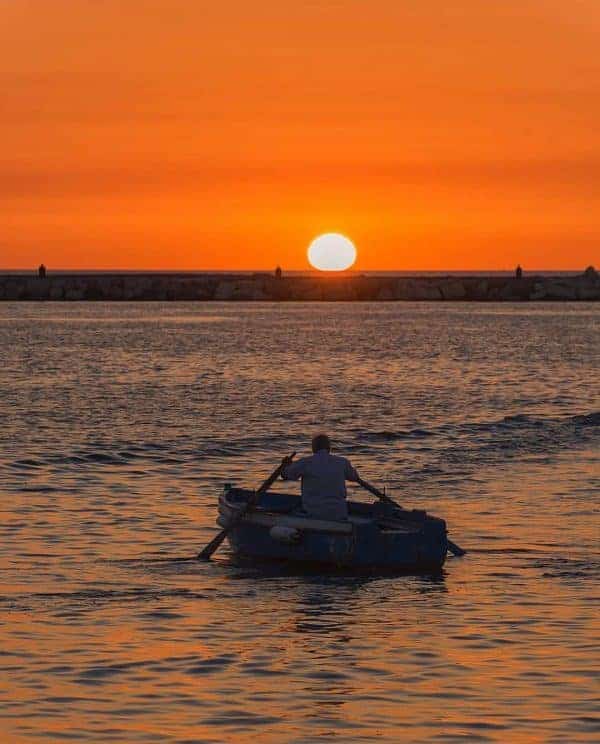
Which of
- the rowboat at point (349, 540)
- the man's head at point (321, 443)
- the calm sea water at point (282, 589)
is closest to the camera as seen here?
the calm sea water at point (282, 589)

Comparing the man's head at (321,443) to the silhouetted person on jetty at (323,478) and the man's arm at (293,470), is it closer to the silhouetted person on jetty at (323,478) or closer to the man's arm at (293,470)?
the silhouetted person on jetty at (323,478)

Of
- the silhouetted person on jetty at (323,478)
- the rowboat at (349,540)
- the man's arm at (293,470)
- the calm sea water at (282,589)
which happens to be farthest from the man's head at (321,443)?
the calm sea water at (282,589)

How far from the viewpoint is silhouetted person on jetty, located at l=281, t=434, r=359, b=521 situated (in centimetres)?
2092

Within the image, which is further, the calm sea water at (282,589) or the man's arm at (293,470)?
the man's arm at (293,470)

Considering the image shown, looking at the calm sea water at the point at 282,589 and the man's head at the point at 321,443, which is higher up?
the man's head at the point at 321,443

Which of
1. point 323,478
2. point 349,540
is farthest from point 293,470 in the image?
point 349,540

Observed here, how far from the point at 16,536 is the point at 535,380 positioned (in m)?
45.6

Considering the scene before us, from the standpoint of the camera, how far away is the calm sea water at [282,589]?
45.5 feet

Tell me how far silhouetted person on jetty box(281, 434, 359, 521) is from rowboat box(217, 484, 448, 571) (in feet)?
0.63

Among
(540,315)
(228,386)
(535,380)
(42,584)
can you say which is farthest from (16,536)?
(540,315)

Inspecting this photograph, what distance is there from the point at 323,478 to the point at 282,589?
5.93 ft

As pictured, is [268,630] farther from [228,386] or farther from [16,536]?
[228,386]

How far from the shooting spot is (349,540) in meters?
20.4

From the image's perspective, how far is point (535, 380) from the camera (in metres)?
66.6
